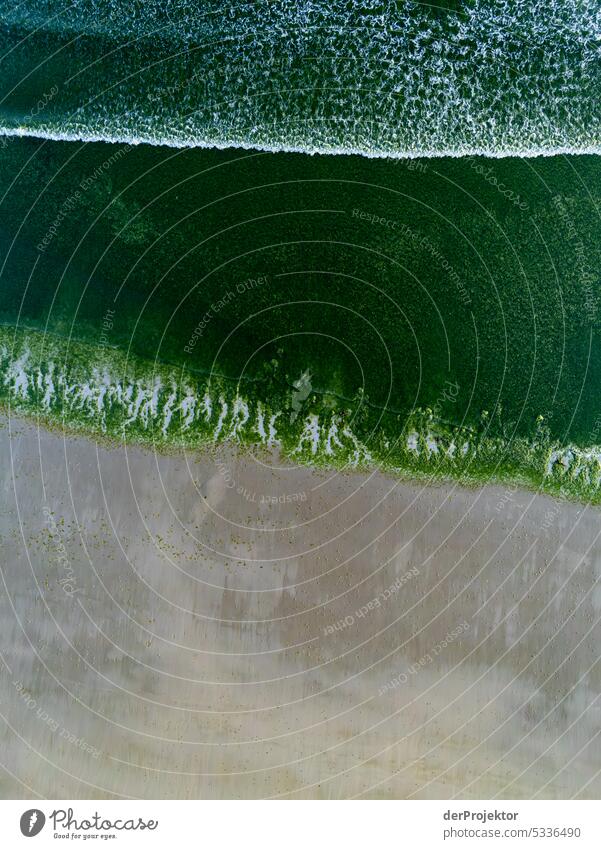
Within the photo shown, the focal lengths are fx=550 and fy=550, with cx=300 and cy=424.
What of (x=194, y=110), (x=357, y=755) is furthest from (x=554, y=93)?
(x=357, y=755)

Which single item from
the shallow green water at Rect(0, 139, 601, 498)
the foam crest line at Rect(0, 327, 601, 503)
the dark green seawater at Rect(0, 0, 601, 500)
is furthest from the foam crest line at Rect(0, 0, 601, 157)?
the foam crest line at Rect(0, 327, 601, 503)

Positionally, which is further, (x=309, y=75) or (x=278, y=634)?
(x=309, y=75)

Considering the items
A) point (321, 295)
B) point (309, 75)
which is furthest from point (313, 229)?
point (309, 75)

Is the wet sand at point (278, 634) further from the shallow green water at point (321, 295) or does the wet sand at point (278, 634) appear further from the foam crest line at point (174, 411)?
the shallow green water at point (321, 295)

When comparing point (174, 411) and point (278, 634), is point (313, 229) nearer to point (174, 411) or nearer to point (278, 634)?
point (174, 411)

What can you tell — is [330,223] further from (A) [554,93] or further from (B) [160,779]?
(B) [160,779]
